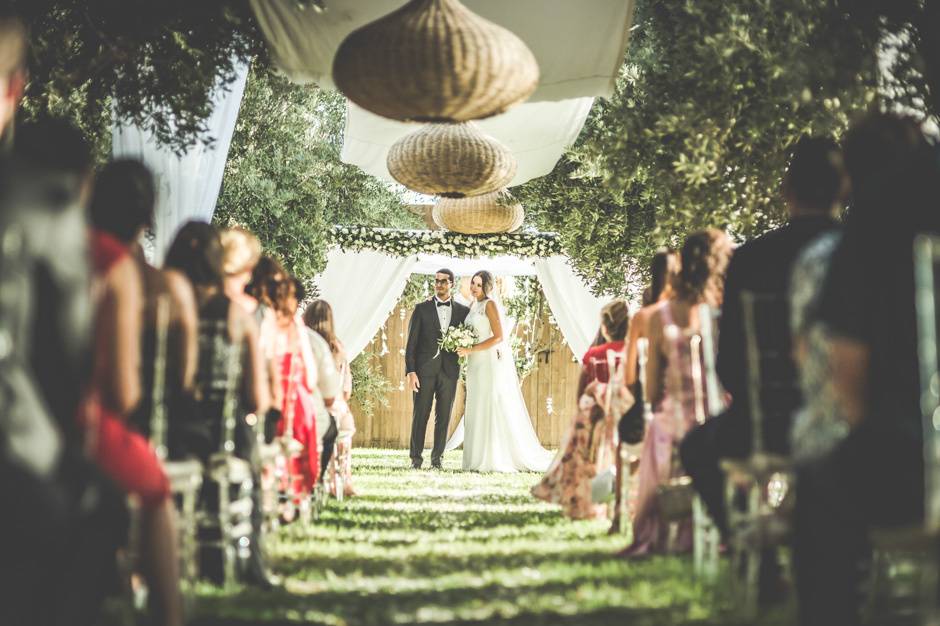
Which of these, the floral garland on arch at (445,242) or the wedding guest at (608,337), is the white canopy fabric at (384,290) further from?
the wedding guest at (608,337)

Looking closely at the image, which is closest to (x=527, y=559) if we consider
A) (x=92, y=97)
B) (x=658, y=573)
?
(x=658, y=573)

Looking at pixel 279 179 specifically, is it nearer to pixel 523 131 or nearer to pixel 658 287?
pixel 523 131

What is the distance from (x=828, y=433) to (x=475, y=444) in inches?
436

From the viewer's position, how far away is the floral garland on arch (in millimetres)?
14445

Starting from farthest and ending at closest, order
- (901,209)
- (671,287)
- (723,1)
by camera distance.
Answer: (723,1), (671,287), (901,209)

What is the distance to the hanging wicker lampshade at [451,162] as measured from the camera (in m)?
8.27

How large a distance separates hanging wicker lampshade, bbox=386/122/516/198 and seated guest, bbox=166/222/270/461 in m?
3.75

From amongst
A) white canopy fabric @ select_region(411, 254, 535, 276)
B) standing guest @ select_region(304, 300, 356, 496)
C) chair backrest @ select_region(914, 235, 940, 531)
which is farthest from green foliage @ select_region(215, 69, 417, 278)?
chair backrest @ select_region(914, 235, 940, 531)

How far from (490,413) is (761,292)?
31.2ft

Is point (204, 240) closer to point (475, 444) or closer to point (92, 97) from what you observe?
point (92, 97)

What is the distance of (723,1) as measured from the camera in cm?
711

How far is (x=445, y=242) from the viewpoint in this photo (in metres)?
14.5

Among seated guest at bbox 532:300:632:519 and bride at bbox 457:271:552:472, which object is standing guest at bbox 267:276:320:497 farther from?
bride at bbox 457:271:552:472

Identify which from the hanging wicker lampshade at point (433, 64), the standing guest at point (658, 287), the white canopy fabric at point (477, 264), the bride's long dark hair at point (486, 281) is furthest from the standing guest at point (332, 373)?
the white canopy fabric at point (477, 264)
